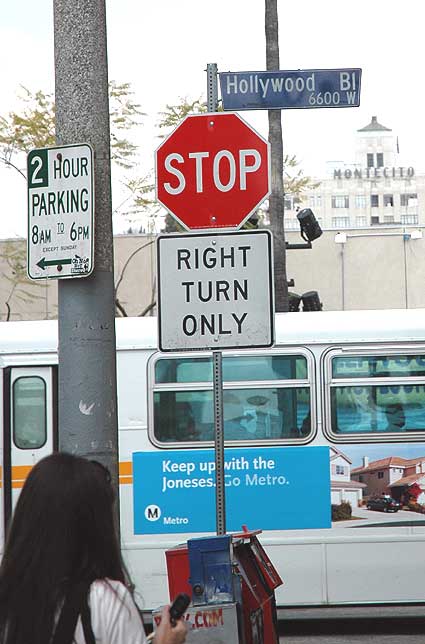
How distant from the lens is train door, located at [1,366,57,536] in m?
10.7

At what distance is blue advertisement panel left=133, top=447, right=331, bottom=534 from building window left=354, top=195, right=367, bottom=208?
156m

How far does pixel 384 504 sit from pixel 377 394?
38.9 inches

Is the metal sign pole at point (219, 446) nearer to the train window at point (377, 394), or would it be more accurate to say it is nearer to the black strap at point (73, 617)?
the black strap at point (73, 617)

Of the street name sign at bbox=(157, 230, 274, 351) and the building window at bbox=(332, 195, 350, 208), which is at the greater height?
the building window at bbox=(332, 195, 350, 208)

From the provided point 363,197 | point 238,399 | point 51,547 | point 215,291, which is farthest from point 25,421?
point 363,197

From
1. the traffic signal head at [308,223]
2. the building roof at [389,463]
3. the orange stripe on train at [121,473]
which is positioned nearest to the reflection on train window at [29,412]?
the orange stripe on train at [121,473]

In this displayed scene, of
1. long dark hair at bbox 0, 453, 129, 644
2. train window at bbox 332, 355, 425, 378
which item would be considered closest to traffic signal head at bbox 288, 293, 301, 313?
train window at bbox 332, 355, 425, 378

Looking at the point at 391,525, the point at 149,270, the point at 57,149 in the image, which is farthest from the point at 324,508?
the point at 149,270

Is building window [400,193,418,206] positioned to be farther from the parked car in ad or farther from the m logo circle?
the m logo circle

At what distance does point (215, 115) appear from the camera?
256 inches

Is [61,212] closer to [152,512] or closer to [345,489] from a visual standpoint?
[152,512]

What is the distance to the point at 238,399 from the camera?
10781 mm

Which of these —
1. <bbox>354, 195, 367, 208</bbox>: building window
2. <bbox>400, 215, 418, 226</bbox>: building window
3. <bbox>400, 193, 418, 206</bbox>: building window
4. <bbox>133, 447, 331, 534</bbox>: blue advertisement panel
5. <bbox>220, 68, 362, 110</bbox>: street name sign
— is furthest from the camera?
<bbox>400, 193, 418, 206</bbox>: building window

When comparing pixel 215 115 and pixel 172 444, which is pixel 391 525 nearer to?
pixel 172 444
